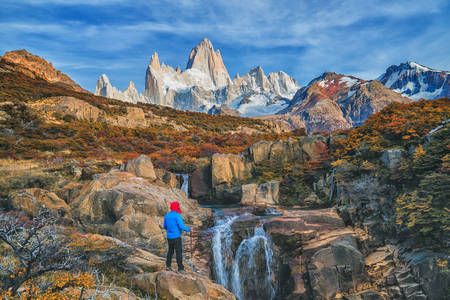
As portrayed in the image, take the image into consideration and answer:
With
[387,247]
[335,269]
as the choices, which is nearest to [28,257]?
[335,269]

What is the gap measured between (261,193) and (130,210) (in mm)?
10028

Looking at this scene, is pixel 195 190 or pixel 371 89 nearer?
pixel 195 190

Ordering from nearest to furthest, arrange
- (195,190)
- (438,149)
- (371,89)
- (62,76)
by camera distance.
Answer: (438,149) → (195,190) → (62,76) → (371,89)

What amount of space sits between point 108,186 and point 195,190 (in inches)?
316

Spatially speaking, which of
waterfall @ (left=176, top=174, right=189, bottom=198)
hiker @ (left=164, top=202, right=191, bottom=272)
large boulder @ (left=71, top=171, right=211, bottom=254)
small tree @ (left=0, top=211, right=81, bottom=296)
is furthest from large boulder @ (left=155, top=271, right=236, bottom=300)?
waterfall @ (left=176, top=174, right=189, bottom=198)

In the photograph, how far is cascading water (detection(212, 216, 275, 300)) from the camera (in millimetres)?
10977

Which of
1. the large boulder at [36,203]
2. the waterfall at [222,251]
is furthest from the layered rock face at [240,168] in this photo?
the large boulder at [36,203]

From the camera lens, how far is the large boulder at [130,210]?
35.7 ft

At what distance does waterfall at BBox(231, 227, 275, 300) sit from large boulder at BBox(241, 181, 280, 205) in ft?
19.5

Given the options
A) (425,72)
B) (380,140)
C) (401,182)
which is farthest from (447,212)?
(425,72)

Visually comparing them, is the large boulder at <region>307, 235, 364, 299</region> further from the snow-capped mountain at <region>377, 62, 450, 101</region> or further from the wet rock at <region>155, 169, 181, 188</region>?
the snow-capped mountain at <region>377, 62, 450, 101</region>

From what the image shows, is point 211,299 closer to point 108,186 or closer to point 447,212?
point 447,212

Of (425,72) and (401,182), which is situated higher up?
(425,72)

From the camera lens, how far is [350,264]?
984cm
